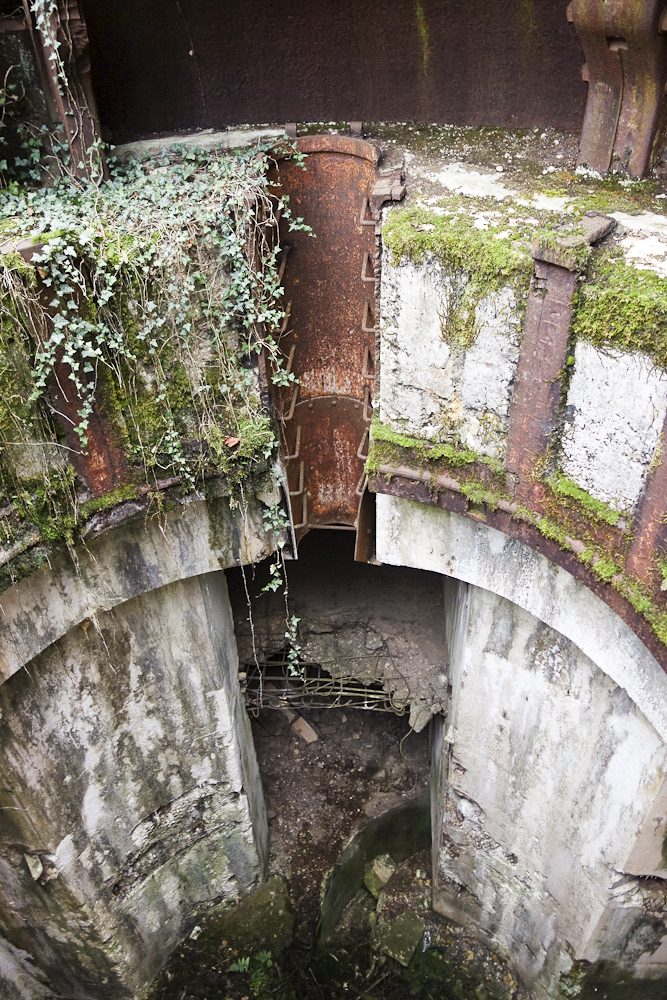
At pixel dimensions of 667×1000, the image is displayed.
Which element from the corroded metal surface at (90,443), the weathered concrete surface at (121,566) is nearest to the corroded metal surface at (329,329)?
the weathered concrete surface at (121,566)

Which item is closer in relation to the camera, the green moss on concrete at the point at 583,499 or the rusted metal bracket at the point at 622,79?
the rusted metal bracket at the point at 622,79

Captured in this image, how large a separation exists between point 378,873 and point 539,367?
6399 millimetres

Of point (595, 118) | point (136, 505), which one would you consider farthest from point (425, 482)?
point (595, 118)

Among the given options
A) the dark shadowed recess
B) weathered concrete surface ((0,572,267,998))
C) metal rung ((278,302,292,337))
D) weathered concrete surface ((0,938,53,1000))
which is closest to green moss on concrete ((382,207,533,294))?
metal rung ((278,302,292,337))

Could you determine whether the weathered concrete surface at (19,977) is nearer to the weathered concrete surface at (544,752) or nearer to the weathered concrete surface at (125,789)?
the weathered concrete surface at (125,789)

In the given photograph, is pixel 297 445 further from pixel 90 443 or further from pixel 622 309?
pixel 622 309

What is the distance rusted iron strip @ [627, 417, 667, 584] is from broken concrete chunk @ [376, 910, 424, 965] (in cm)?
550

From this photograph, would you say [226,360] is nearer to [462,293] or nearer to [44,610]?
[462,293]

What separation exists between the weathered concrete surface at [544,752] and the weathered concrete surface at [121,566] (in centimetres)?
117

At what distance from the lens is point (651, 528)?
13.1 feet


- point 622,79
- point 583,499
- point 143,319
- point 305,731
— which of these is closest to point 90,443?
point 143,319

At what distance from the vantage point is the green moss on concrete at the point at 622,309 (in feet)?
12.0

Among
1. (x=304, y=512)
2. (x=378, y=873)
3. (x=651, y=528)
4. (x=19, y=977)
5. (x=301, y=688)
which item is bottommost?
(x=378, y=873)

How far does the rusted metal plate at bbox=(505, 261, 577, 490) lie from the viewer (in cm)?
399
